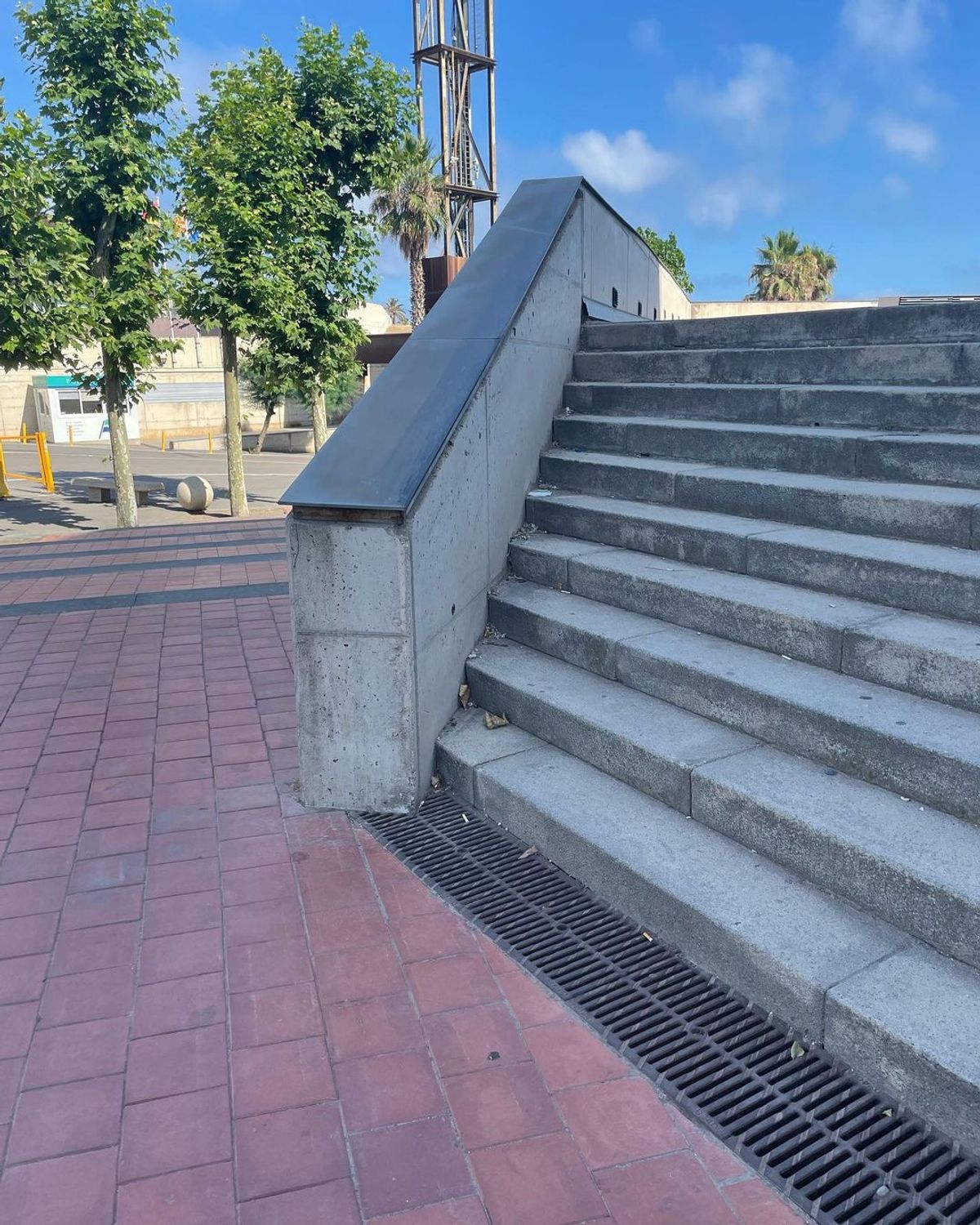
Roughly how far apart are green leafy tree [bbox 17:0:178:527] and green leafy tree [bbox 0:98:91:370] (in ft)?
1.08

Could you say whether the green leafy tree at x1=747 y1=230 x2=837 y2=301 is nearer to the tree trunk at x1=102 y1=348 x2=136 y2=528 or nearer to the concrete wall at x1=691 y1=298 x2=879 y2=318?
the concrete wall at x1=691 y1=298 x2=879 y2=318

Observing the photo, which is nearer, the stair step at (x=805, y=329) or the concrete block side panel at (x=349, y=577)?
the concrete block side panel at (x=349, y=577)

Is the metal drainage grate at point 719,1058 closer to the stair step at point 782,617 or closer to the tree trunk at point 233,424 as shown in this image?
the stair step at point 782,617

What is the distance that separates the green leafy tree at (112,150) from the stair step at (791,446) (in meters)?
9.88

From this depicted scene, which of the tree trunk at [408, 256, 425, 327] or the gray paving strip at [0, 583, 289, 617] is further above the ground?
the tree trunk at [408, 256, 425, 327]

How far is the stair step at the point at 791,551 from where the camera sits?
3.40 metres

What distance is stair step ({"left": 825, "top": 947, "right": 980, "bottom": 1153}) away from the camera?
6.94ft

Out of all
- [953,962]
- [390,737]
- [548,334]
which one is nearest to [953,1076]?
[953,962]

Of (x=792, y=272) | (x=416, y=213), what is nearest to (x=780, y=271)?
(x=792, y=272)

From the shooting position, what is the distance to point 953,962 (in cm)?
243

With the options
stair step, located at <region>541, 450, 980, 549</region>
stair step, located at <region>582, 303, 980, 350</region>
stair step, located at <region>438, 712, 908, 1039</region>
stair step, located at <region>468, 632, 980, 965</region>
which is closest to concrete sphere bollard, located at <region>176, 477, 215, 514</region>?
stair step, located at <region>582, 303, 980, 350</region>

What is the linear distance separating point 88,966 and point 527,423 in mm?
3499

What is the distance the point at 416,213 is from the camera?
114 feet

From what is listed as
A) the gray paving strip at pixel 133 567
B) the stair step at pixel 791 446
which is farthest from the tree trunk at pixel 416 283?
the stair step at pixel 791 446
